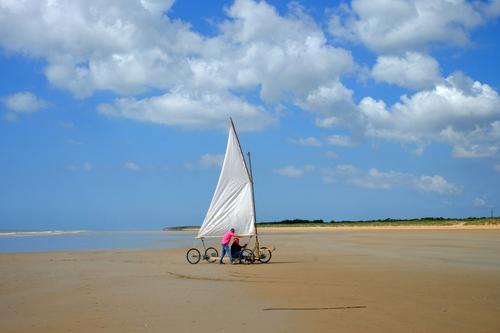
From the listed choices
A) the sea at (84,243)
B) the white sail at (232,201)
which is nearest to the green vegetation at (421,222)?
the sea at (84,243)

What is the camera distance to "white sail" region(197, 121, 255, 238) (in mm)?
22281

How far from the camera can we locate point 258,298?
11.6 m

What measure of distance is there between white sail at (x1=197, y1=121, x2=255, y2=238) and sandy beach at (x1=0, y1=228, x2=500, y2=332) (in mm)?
3303

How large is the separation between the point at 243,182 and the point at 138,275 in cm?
704

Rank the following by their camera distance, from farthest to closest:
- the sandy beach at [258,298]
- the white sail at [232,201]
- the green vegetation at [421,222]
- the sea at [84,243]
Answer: the green vegetation at [421,222], the sea at [84,243], the white sail at [232,201], the sandy beach at [258,298]

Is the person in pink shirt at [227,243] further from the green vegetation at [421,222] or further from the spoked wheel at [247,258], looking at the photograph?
the green vegetation at [421,222]

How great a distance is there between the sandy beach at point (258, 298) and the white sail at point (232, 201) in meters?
3.30

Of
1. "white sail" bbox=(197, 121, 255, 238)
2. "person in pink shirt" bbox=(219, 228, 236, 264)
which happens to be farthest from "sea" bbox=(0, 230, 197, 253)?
"person in pink shirt" bbox=(219, 228, 236, 264)

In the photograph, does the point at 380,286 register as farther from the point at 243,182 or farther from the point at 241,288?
the point at 243,182

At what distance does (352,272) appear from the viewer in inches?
650

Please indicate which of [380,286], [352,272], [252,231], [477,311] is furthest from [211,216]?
[477,311]

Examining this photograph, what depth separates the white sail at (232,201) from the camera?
73.1ft

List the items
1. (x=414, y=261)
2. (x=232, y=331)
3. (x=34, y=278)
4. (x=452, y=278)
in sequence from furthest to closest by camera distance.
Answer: (x=414, y=261)
(x=34, y=278)
(x=452, y=278)
(x=232, y=331)

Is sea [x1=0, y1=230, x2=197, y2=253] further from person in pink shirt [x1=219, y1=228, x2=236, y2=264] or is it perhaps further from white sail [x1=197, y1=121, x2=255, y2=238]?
person in pink shirt [x1=219, y1=228, x2=236, y2=264]
